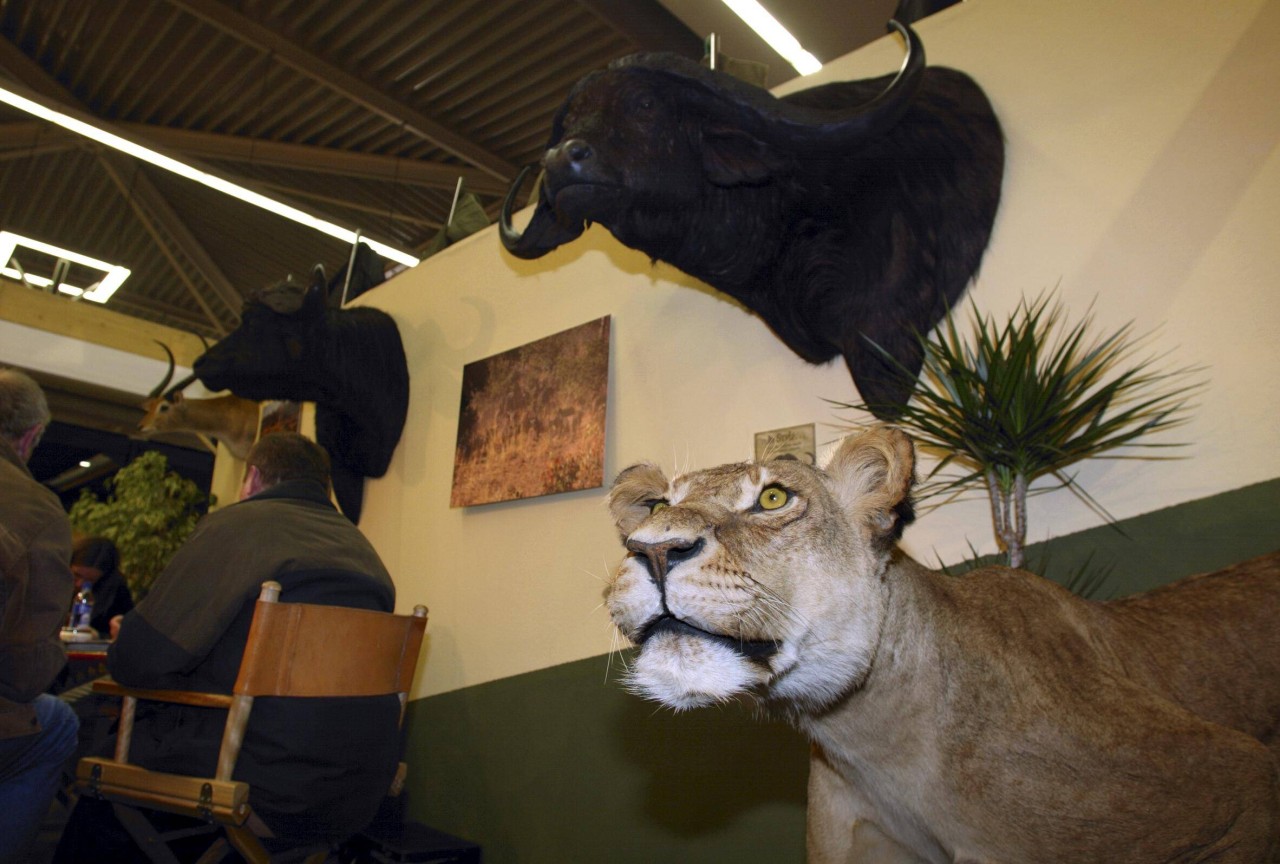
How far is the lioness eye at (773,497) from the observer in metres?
1.19

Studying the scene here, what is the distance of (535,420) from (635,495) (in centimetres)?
222

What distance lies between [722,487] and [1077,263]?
4.88 feet

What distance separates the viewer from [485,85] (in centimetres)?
557

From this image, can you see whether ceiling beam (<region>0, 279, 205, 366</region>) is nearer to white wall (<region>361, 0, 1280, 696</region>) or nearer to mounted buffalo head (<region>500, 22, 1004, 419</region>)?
white wall (<region>361, 0, 1280, 696</region>)

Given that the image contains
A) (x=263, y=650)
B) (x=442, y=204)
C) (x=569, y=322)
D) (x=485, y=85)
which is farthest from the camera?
(x=442, y=204)

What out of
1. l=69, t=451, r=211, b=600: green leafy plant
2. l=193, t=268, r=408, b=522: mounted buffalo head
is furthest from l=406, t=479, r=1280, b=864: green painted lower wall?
l=69, t=451, r=211, b=600: green leafy plant

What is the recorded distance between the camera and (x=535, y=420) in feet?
11.6

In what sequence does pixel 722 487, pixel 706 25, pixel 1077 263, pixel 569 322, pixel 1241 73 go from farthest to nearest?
pixel 706 25, pixel 569 322, pixel 1077 263, pixel 1241 73, pixel 722 487

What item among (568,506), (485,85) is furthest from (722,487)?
(485,85)

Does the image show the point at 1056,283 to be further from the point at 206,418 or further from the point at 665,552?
the point at 206,418

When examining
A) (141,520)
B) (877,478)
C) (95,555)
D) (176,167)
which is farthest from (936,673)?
(141,520)

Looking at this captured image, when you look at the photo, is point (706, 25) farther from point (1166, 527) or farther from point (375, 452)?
point (1166, 527)

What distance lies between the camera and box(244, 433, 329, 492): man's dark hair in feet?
8.98

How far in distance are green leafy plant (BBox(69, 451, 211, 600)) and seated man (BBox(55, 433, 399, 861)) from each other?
480 centimetres
